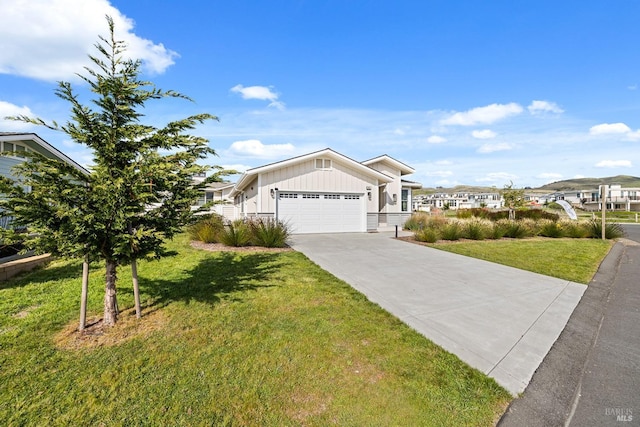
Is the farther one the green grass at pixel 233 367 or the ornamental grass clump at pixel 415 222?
the ornamental grass clump at pixel 415 222

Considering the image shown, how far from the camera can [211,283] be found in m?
5.88

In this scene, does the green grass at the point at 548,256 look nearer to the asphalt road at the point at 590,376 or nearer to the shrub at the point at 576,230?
the shrub at the point at 576,230

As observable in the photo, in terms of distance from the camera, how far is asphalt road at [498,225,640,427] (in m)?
2.42

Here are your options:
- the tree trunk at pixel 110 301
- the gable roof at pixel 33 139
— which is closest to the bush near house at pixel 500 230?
the tree trunk at pixel 110 301

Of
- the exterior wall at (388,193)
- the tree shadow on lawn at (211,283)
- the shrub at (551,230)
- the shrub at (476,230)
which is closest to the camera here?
the tree shadow on lawn at (211,283)

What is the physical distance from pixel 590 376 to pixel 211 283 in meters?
6.01

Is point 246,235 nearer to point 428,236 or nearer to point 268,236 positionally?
point 268,236

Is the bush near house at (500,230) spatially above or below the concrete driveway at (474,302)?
above

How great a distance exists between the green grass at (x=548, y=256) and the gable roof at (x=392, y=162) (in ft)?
29.1

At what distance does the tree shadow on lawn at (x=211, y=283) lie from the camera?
5.01m

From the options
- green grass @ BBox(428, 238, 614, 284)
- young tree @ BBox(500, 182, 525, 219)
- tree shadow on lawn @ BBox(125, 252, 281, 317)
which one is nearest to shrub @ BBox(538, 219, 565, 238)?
green grass @ BBox(428, 238, 614, 284)

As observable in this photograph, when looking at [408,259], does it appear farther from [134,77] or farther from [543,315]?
[134,77]

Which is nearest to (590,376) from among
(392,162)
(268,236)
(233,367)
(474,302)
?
(474,302)

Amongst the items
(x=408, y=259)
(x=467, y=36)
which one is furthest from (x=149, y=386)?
(x=467, y=36)
